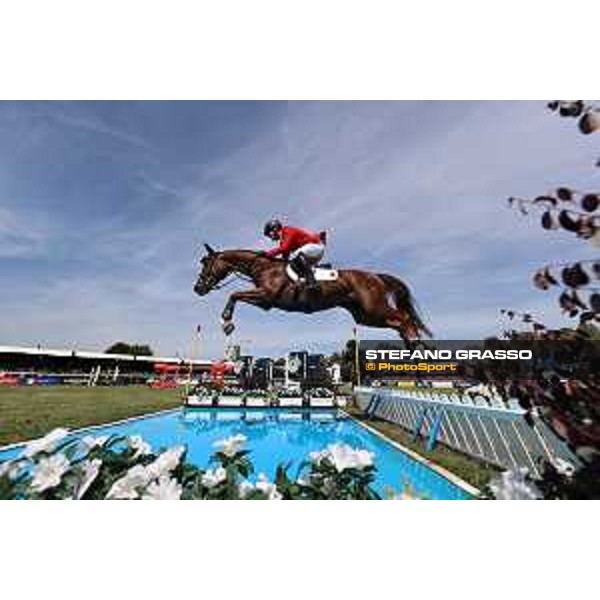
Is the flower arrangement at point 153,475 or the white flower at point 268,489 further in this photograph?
the white flower at point 268,489

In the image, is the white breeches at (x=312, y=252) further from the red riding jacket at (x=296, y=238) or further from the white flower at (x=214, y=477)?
the white flower at (x=214, y=477)

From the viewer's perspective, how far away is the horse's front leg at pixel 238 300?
5488mm

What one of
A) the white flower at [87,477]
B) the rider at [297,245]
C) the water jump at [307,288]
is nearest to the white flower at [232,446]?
the white flower at [87,477]

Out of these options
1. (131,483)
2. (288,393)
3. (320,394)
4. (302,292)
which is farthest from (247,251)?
(320,394)

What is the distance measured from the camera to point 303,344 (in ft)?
17.4

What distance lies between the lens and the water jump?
5180mm

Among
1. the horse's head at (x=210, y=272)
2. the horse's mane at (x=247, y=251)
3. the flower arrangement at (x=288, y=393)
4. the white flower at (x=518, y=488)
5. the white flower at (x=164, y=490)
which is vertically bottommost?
the white flower at (x=164, y=490)

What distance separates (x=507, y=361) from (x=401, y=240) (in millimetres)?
3413

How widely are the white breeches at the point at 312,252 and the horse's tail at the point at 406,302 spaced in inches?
23.2

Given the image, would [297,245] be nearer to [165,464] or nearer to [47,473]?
[165,464]

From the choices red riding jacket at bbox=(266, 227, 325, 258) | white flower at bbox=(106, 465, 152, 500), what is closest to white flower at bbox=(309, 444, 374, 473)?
white flower at bbox=(106, 465, 152, 500)

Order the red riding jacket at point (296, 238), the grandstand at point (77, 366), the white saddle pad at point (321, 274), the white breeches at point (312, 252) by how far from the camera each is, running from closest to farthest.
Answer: the red riding jacket at point (296, 238)
the white breeches at point (312, 252)
the white saddle pad at point (321, 274)
the grandstand at point (77, 366)

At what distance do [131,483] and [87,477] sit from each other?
0.16m
